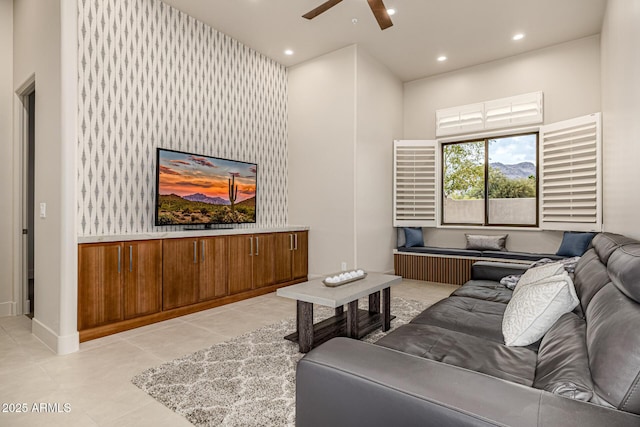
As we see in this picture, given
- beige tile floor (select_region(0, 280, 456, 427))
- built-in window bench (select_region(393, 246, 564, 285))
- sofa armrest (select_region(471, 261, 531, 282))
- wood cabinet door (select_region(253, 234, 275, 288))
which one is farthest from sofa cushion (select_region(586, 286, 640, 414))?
built-in window bench (select_region(393, 246, 564, 285))

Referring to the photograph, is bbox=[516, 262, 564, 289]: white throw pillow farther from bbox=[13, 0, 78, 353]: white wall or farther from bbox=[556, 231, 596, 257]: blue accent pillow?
bbox=[13, 0, 78, 353]: white wall

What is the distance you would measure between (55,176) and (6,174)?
1.46 meters

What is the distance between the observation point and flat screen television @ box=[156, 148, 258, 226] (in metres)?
3.56

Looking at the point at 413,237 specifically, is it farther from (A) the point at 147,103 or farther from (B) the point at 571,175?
(A) the point at 147,103

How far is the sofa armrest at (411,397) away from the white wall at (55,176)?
8.01ft

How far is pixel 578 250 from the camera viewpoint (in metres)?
4.25

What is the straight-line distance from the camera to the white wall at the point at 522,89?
14.9ft

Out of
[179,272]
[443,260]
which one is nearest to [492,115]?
[443,260]

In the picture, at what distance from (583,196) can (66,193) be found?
556 cm

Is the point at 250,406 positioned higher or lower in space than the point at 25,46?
lower

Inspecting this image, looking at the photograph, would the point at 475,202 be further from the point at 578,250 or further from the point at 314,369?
the point at 314,369

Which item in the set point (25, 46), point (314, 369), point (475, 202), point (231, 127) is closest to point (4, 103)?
point (25, 46)

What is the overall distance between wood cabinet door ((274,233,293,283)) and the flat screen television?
0.48m

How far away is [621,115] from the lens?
2883 mm
